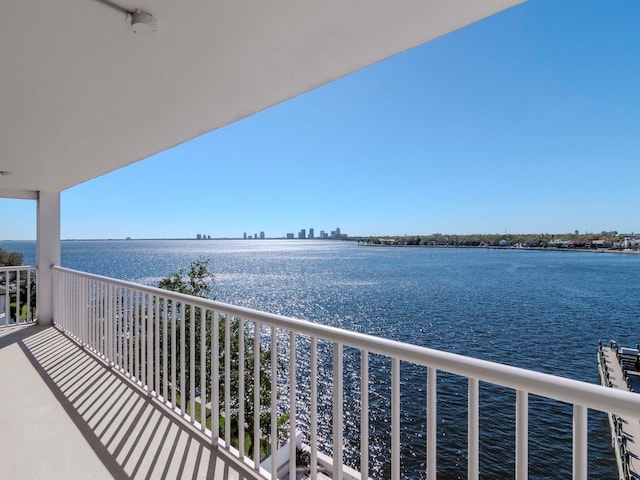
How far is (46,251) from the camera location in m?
4.78

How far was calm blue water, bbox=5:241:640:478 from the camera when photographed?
7852mm

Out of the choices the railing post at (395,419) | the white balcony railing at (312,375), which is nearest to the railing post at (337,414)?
the white balcony railing at (312,375)

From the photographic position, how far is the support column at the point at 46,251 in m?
4.76

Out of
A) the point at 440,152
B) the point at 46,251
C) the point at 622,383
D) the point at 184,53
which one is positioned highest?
the point at 440,152

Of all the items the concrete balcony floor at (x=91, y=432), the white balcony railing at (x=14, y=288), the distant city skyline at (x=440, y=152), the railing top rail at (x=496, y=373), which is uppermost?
the distant city skyline at (x=440, y=152)

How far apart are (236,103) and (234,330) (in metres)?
8.06

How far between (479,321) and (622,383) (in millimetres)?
5898

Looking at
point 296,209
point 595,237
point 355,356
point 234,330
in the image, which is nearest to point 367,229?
point 296,209

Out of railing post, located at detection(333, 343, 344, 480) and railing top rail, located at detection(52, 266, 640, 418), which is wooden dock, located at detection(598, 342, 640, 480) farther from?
railing top rail, located at detection(52, 266, 640, 418)

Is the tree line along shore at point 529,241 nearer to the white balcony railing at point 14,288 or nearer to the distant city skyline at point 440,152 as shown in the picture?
the distant city skyline at point 440,152

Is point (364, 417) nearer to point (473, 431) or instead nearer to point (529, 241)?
point (473, 431)

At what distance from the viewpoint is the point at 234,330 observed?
9328 mm

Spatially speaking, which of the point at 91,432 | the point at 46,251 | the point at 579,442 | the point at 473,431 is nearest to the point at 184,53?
the point at 473,431

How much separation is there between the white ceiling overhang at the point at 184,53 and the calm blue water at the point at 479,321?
441 cm
